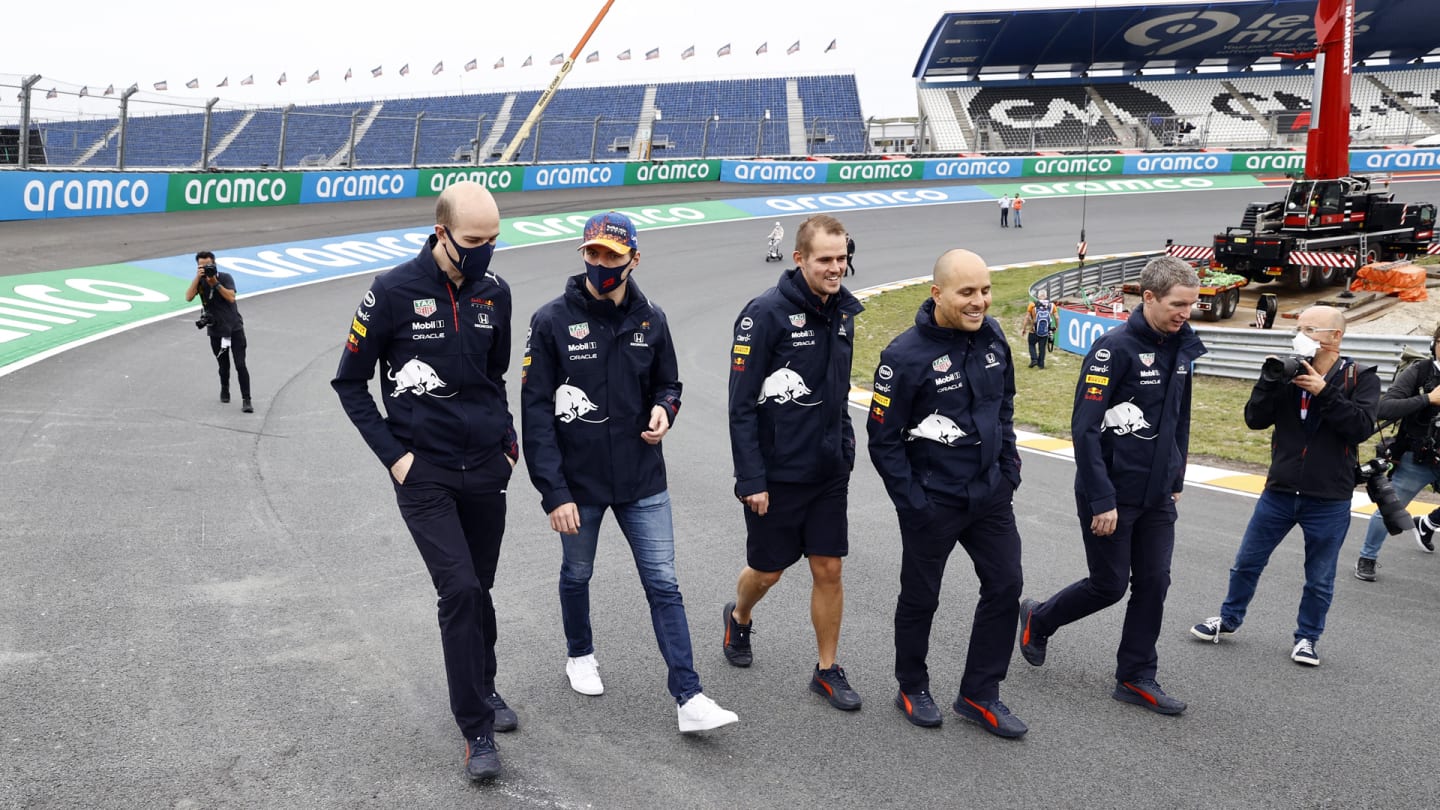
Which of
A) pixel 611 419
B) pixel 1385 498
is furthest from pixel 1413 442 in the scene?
pixel 611 419

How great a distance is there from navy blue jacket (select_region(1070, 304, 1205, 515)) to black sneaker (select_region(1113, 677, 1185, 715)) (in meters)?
→ 0.79

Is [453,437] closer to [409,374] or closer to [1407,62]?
[409,374]

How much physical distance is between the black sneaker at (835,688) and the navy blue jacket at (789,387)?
2.87ft

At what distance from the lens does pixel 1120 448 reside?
4613 millimetres

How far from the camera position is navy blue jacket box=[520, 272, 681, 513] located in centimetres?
418

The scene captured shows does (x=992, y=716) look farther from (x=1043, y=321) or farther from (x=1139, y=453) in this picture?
(x=1043, y=321)

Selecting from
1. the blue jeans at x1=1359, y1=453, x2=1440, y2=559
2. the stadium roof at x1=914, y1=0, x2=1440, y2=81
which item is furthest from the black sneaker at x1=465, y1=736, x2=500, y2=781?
the stadium roof at x1=914, y1=0, x2=1440, y2=81

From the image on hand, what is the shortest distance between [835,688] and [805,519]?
0.73 m

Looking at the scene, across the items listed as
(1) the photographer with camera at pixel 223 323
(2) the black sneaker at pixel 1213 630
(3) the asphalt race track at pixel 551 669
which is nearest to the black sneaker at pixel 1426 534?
→ (3) the asphalt race track at pixel 551 669

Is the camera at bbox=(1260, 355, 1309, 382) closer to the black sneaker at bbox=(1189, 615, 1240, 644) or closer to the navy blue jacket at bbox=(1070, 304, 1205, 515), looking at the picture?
the navy blue jacket at bbox=(1070, 304, 1205, 515)

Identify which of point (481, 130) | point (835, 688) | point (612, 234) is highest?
point (481, 130)

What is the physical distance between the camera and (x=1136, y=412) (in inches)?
182

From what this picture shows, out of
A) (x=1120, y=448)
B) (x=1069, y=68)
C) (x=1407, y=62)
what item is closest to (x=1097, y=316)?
(x=1120, y=448)

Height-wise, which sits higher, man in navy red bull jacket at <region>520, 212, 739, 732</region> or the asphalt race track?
man in navy red bull jacket at <region>520, 212, 739, 732</region>
